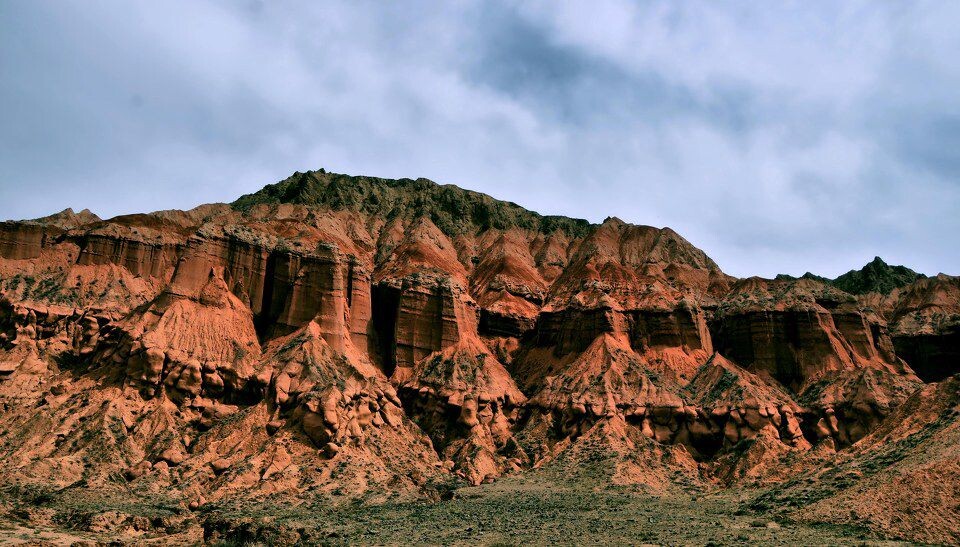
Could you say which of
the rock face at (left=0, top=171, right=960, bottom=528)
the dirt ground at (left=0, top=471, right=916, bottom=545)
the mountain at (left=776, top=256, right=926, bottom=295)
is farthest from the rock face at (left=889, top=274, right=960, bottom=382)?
the dirt ground at (left=0, top=471, right=916, bottom=545)

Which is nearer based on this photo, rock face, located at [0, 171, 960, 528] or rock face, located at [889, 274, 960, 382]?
rock face, located at [0, 171, 960, 528]

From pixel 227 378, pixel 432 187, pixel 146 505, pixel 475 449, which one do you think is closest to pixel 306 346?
pixel 227 378

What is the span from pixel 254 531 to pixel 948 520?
34781 mm

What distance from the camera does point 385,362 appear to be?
85688mm

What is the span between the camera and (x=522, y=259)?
117562 millimetres

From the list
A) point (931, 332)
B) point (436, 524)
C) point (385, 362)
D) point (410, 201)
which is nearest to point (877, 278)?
point (931, 332)

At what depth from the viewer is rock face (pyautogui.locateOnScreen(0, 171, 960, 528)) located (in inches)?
2418

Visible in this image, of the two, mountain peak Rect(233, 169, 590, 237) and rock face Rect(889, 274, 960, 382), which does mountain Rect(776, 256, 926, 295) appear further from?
mountain peak Rect(233, 169, 590, 237)

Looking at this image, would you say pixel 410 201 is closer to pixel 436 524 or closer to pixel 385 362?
pixel 385 362

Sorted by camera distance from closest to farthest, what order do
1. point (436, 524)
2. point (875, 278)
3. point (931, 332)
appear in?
point (436, 524)
point (931, 332)
point (875, 278)

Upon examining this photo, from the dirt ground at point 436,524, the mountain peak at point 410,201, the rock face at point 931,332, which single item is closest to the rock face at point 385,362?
the rock face at point 931,332

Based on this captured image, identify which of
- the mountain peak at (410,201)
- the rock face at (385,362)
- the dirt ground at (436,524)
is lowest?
the dirt ground at (436,524)

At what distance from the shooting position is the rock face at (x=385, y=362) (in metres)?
61.4

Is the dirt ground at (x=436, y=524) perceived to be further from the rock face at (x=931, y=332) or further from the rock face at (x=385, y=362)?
the rock face at (x=931, y=332)
